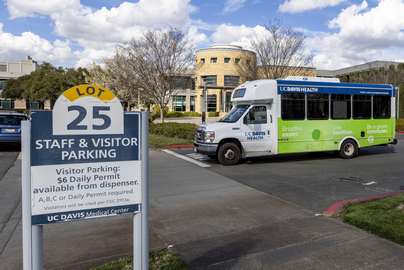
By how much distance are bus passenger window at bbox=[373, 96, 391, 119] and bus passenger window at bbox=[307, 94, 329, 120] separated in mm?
2423

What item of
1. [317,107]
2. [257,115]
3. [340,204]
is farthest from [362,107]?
[340,204]

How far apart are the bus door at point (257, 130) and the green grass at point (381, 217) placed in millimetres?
6061

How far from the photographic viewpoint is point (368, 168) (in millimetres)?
11711

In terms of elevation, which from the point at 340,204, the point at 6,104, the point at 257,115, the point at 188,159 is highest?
the point at 6,104

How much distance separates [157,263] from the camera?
14.0 feet

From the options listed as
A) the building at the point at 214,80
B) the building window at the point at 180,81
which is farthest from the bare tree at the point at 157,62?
the building at the point at 214,80

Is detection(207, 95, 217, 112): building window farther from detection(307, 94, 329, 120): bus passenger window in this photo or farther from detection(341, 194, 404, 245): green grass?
detection(341, 194, 404, 245): green grass

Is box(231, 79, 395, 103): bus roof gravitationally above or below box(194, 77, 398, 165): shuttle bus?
above

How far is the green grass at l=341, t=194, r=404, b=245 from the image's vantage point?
5.13 meters

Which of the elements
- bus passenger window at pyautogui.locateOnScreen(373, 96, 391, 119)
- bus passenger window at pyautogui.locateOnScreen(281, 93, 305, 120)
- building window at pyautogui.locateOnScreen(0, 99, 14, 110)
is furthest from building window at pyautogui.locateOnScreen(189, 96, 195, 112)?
bus passenger window at pyautogui.locateOnScreen(281, 93, 305, 120)

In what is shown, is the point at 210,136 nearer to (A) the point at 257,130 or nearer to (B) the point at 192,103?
(A) the point at 257,130

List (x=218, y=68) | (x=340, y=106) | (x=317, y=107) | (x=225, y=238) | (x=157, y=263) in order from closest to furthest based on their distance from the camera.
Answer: (x=157, y=263) < (x=225, y=238) < (x=317, y=107) < (x=340, y=106) < (x=218, y=68)

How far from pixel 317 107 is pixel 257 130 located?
254 centimetres

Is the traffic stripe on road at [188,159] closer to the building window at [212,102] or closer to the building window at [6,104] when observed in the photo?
the building window at [212,102]
